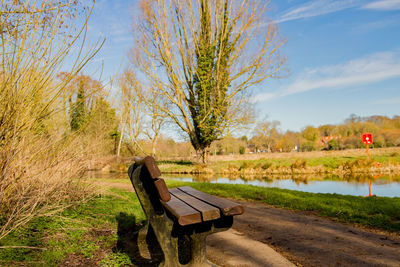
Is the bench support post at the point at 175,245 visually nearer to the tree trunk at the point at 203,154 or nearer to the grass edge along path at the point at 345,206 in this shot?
the grass edge along path at the point at 345,206

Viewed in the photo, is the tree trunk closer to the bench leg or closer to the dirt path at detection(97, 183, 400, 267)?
the dirt path at detection(97, 183, 400, 267)

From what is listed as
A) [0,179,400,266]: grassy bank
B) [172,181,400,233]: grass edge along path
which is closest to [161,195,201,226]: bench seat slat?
→ [0,179,400,266]: grassy bank

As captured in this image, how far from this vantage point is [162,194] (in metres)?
2.20

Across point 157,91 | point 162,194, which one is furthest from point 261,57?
point 162,194

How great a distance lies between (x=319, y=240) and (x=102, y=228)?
10.4 feet

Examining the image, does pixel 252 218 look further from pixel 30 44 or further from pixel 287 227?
pixel 30 44

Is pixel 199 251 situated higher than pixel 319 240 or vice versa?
pixel 199 251

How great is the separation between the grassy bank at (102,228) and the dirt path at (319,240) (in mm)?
667

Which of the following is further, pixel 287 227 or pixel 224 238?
pixel 287 227

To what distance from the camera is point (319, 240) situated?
3.87 m

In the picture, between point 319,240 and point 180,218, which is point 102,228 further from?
point 319,240

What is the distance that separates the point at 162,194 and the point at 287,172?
17506mm

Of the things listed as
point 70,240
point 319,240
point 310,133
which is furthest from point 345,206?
point 310,133

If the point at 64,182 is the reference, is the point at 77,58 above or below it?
above
